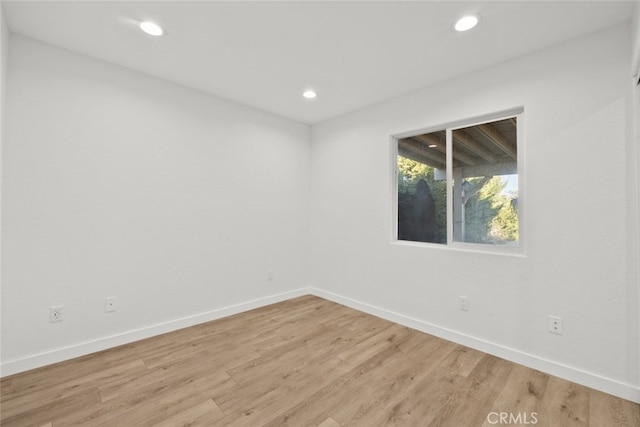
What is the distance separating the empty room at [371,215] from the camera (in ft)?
6.19

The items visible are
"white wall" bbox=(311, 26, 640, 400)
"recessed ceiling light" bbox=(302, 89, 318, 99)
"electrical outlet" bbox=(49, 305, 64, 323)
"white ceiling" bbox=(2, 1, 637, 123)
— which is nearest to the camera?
"white ceiling" bbox=(2, 1, 637, 123)

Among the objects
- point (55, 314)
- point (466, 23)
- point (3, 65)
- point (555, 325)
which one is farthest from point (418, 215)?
point (3, 65)

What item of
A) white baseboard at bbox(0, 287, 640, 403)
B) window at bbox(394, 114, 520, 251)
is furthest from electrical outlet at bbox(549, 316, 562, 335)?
window at bbox(394, 114, 520, 251)

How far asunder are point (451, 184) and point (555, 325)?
1417 millimetres

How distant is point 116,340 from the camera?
2.57 metres

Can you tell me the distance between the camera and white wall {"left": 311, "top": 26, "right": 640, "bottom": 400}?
1.97 metres

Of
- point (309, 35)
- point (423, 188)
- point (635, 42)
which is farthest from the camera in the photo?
point (423, 188)

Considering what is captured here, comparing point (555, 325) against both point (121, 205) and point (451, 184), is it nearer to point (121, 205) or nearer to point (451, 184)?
point (451, 184)

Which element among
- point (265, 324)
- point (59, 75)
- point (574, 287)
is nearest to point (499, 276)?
point (574, 287)

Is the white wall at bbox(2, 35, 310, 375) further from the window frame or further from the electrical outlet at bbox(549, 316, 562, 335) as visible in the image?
the electrical outlet at bbox(549, 316, 562, 335)

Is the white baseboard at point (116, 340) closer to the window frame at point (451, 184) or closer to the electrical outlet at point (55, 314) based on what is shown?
the electrical outlet at point (55, 314)

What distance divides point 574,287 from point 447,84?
2.05 metres

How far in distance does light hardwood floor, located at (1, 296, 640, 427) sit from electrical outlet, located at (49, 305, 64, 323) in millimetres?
351

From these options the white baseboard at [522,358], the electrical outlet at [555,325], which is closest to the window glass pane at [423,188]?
the white baseboard at [522,358]
